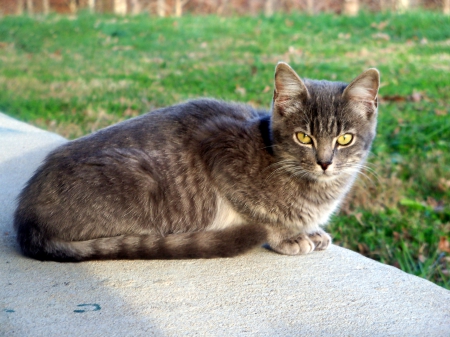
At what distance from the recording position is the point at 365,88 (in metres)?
2.73

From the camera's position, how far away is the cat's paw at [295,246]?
9.20 ft

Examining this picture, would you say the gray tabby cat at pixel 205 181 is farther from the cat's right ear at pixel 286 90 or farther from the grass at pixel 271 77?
the grass at pixel 271 77

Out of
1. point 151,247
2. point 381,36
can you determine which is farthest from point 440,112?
point 381,36

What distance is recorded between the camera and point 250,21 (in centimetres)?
1198

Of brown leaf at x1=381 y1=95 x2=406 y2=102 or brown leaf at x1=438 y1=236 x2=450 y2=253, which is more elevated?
brown leaf at x1=381 y1=95 x2=406 y2=102

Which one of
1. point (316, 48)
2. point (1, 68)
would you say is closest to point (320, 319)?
point (1, 68)

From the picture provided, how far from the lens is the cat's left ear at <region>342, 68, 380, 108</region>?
268 cm

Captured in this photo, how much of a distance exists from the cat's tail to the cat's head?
45cm

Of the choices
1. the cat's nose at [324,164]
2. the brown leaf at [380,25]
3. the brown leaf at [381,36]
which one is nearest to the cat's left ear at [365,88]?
the cat's nose at [324,164]

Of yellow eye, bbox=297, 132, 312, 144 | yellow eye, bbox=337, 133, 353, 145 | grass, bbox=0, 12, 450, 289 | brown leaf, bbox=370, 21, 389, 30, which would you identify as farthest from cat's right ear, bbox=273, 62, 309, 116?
brown leaf, bbox=370, 21, 389, 30

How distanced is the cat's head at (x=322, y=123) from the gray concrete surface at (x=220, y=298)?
1.54 ft

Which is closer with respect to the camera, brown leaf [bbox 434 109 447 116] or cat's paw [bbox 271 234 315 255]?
cat's paw [bbox 271 234 315 255]

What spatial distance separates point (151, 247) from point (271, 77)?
5.28 metres

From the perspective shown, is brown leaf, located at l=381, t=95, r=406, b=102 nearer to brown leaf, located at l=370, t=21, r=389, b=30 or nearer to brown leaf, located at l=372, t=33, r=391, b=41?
brown leaf, located at l=372, t=33, r=391, b=41
